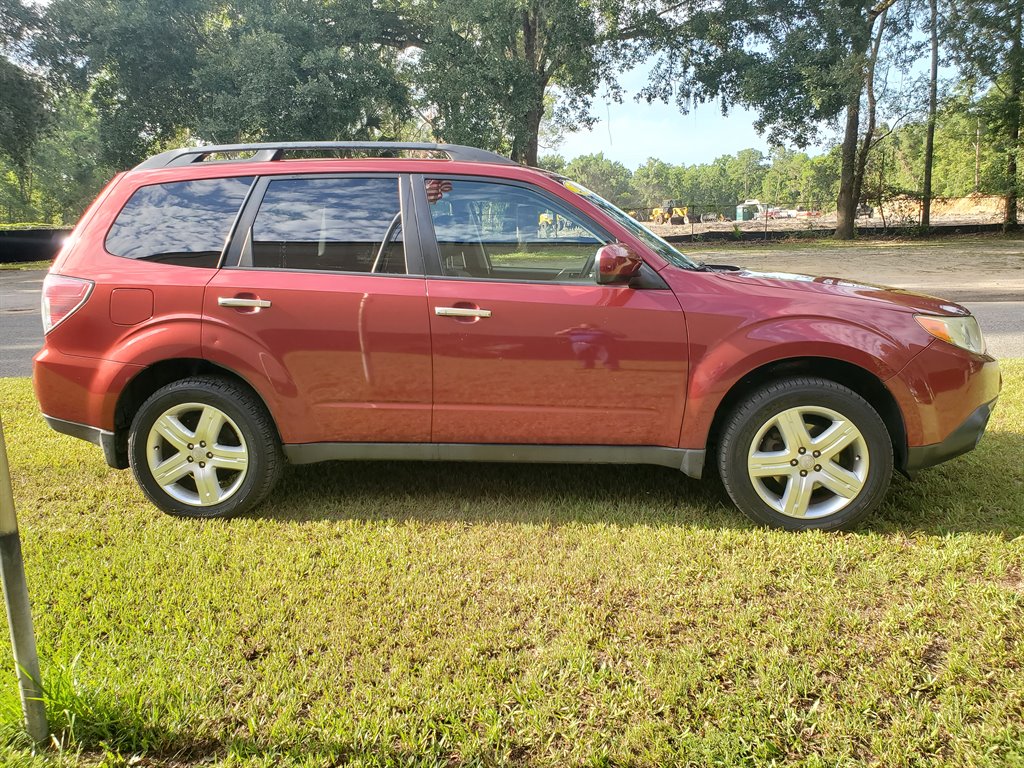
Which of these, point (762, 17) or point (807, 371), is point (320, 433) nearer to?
point (807, 371)

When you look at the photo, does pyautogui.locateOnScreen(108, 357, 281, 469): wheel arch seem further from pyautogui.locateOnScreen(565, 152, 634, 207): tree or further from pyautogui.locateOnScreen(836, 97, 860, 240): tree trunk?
pyautogui.locateOnScreen(565, 152, 634, 207): tree

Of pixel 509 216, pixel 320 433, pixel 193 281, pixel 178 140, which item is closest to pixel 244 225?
pixel 193 281

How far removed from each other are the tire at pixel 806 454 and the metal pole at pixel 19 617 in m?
2.79

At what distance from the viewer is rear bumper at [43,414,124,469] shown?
363 centimetres

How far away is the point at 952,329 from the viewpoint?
3.32 metres

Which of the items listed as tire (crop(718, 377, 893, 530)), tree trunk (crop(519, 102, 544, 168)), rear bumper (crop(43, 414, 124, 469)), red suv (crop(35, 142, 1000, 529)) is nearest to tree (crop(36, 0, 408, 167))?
tree trunk (crop(519, 102, 544, 168))

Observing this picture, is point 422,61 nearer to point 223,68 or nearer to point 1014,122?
point 223,68

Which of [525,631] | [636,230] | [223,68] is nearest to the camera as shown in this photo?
[525,631]

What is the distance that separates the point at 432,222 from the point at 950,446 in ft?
8.88

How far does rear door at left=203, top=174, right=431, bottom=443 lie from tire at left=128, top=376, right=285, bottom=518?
14 centimetres

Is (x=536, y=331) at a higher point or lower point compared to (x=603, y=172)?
lower

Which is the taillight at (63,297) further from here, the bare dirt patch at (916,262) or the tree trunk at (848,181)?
the tree trunk at (848,181)

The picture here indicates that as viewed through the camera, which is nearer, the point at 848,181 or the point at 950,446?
the point at 950,446

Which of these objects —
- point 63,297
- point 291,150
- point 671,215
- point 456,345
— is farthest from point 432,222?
point 671,215
